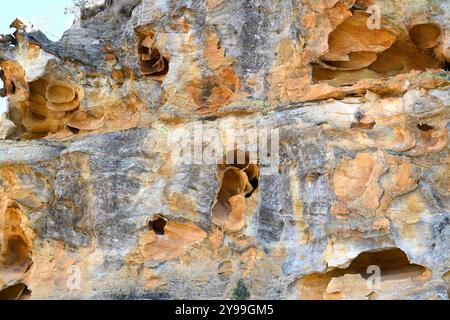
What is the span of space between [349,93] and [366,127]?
66 cm

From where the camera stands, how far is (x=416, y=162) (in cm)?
926

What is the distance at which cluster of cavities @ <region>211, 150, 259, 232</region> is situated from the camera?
10023 mm

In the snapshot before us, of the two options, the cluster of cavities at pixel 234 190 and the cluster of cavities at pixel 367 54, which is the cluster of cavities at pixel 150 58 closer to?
the cluster of cavities at pixel 234 190

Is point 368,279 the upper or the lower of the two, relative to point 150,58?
lower

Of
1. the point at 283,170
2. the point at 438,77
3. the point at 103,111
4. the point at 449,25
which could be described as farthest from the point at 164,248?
the point at 449,25

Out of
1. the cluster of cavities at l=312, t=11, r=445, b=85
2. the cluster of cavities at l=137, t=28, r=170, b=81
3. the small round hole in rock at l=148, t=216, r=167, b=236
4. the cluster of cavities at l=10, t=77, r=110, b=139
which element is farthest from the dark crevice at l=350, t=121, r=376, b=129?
the cluster of cavities at l=10, t=77, r=110, b=139

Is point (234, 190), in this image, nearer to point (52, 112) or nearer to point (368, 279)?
point (368, 279)

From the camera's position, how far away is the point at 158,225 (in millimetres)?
10539

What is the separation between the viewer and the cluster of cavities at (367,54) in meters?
10.7

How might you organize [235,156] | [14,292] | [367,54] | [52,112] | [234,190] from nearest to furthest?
[235,156] < [234,190] < [367,54] < [14,292] < [52,112]

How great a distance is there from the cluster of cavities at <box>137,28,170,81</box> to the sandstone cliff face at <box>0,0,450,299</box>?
4 cm

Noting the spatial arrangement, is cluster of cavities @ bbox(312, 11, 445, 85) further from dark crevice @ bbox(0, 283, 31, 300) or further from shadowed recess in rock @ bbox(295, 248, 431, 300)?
dark crevice @ bbox(0, 283, 31, 300)

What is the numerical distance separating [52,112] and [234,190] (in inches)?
161

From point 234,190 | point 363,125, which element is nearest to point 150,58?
point 234,190
